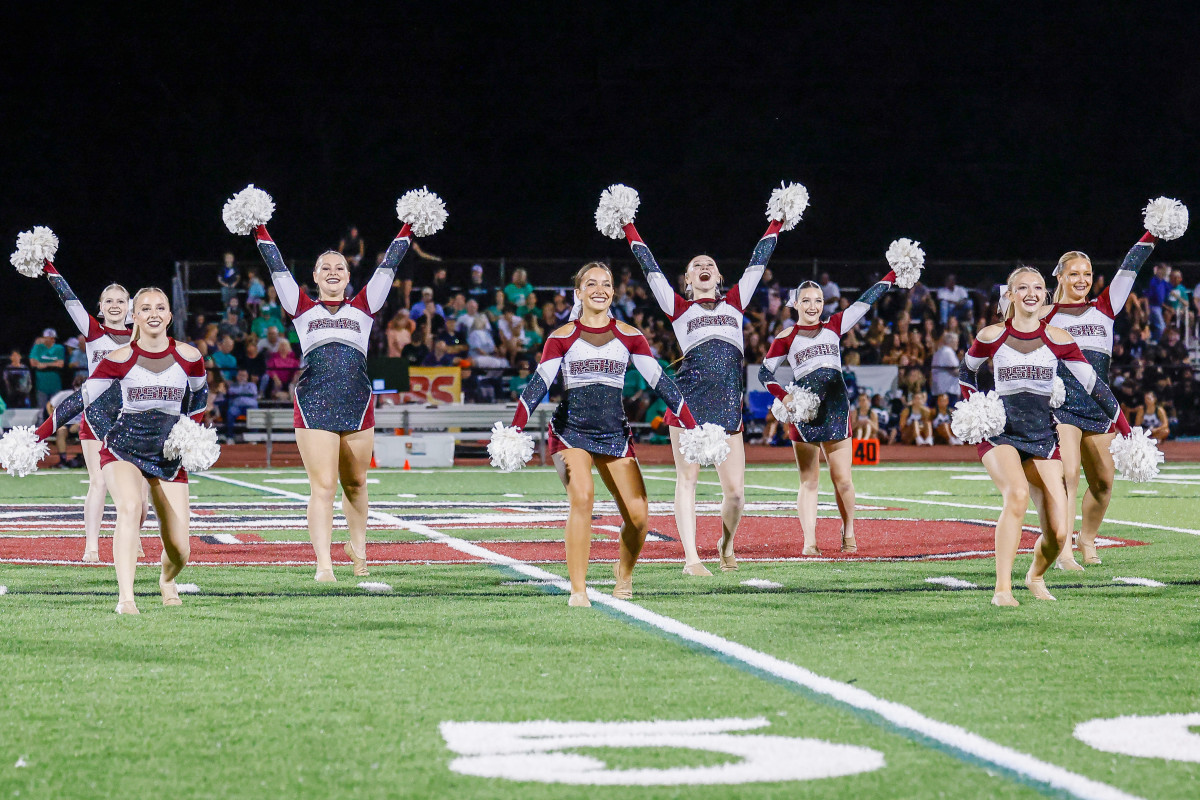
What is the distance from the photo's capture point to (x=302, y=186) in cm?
2644

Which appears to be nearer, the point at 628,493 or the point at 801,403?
the point at 628,493

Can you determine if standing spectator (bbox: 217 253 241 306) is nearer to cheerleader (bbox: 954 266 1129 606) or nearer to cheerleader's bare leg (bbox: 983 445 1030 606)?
cheerleader (bbox: 954 266 1129 606)

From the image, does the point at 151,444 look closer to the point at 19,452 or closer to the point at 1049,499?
the point at 19,452

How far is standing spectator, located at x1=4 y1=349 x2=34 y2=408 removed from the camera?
72.4 feet

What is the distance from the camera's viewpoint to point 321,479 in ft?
24.1

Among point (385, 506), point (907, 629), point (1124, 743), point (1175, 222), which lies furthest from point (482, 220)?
point (1124, 743)

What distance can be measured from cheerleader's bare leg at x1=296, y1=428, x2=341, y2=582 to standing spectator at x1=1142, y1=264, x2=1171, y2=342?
21.4 m

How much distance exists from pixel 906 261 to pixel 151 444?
4.89 meters

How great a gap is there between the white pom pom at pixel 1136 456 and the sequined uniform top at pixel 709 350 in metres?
2.03

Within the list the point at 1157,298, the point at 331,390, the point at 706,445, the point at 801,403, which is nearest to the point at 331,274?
the point at 331,390

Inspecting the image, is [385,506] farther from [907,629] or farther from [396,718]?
[396,718]

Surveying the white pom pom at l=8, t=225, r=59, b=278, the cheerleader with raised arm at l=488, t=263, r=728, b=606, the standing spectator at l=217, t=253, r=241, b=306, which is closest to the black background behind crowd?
the standing spectator at l=217, t=253, r=241, b=306

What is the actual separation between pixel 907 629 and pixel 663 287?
278cm

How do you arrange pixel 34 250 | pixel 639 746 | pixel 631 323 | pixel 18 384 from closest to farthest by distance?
pixel 639 746
pixel 34 250
pixel 18 384
pixel 631 323
